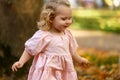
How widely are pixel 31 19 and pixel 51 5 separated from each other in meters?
1.80

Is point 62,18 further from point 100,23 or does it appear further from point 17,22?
point 100,23

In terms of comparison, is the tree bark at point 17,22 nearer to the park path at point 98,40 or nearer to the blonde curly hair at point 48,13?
the blonde curly hair at point 48,13

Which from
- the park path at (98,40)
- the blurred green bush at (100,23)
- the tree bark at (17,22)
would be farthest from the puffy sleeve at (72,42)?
the blurred green bush at (100,23)

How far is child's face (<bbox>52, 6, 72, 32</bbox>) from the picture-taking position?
17.9 feet

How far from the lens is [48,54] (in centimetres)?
552

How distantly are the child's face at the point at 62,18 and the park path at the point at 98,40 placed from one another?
8955 mm

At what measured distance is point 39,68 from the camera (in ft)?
18.0

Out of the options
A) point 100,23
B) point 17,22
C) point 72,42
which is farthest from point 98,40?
point 72,42

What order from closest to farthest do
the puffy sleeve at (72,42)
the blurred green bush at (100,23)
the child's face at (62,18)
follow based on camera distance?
the child's face at (62,18) < the puffy sleeve at (72,42) < the blurred green bush at (100,23)

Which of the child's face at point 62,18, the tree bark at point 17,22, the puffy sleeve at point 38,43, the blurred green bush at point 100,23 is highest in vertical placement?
the child's face at point 62,18

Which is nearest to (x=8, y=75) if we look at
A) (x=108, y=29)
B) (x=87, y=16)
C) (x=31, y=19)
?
(x=31, y=19)

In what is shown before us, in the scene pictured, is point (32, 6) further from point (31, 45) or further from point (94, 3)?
point (94, 3)

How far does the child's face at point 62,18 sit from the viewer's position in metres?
5.46

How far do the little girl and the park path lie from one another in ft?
29.2
